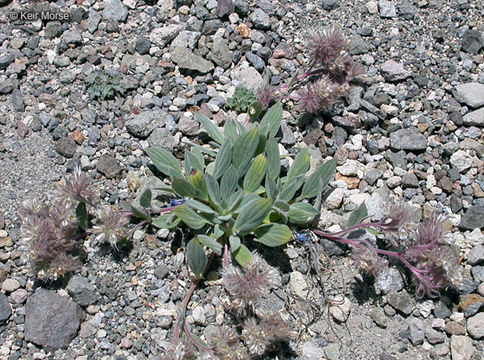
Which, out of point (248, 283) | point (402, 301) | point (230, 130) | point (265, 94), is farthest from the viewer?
point (265, 94)

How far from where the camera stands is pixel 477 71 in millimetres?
5250

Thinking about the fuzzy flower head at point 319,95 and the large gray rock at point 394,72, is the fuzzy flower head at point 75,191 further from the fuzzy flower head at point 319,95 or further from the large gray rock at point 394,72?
the large gray rock at point 394,72

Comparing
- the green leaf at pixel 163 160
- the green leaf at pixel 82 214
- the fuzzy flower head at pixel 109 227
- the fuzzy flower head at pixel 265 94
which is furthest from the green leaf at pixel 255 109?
the green leaf at pixel 82 214

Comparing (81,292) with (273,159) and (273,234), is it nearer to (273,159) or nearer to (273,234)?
(273,234)

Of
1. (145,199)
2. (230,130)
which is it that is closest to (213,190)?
(145,199)

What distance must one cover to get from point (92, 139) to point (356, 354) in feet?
8.78

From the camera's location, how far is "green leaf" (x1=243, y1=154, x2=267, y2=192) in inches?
165

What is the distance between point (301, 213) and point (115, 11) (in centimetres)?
280

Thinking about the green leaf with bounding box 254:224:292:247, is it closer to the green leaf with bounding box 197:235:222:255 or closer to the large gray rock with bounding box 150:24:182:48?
the green leaf with bounding box 197:235:222:255

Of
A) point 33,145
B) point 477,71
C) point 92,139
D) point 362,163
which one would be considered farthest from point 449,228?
point 33,145

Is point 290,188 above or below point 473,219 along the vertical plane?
above

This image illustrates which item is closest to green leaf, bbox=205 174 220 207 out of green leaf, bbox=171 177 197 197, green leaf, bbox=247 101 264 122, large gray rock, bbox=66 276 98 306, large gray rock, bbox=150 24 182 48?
green leaf, bbox=171 177 197 197

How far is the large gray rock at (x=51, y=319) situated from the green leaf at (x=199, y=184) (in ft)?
3.88

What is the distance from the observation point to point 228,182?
13.5ft
